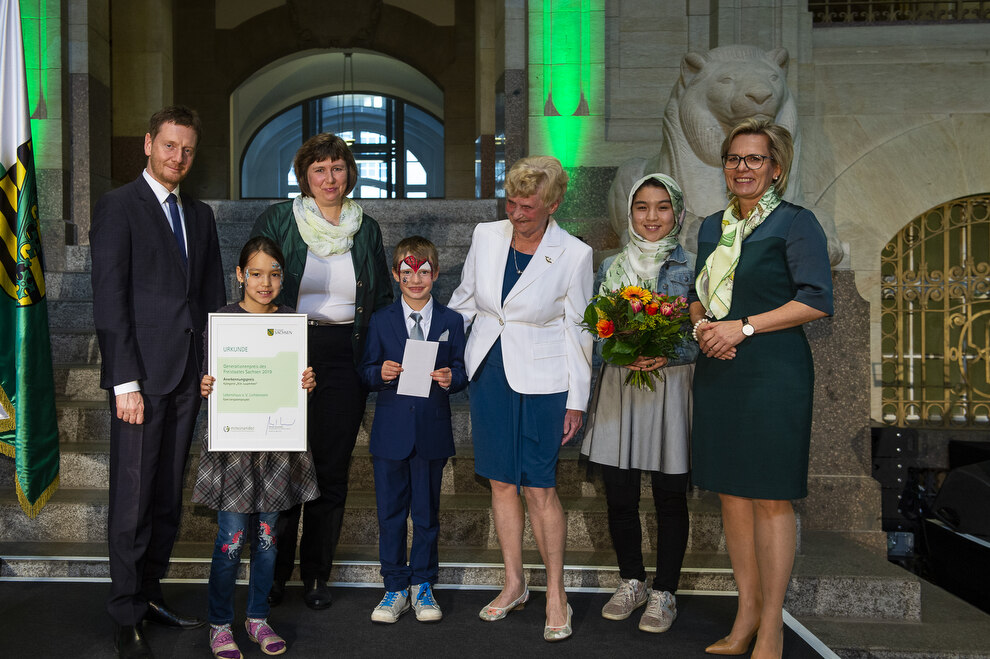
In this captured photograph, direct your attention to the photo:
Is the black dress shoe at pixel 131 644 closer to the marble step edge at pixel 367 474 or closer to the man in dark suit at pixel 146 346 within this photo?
the man in dark suit at pixel 146 346

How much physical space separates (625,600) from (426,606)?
2.72 ft

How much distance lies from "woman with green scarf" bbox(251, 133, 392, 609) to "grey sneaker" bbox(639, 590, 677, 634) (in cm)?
133

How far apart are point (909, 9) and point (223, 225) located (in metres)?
6.81

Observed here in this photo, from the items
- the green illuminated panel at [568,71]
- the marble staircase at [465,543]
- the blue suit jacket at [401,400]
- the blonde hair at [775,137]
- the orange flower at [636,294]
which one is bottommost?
the marble staircase at [465,543]

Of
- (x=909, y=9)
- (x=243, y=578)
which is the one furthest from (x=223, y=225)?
(x=909, y=9)

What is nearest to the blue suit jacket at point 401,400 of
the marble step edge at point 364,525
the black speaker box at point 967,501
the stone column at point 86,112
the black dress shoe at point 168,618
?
the marble step edge at point 364,525

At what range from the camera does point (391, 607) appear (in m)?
3.26

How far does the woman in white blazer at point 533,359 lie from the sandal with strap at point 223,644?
0.97 m

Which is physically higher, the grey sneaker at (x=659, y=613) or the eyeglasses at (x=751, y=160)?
the eyeglasses at (x=751, y=160)

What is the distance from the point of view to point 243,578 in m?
3.76

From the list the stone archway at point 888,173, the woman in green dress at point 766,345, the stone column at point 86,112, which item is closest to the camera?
the woman in green dress at point 766,345

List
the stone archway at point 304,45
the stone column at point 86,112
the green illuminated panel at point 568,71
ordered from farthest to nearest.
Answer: the stone archway at point 304,45, the green illuminated panel at point 568,71, the stone column at point 86,112

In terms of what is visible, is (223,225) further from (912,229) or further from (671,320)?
(912,229)

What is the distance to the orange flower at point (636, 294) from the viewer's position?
2.98m
